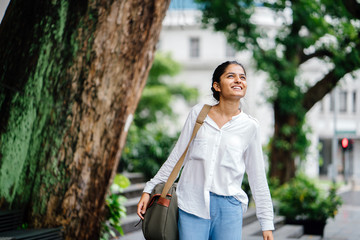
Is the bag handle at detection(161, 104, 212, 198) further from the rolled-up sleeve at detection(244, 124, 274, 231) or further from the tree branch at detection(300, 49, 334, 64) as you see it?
the tree branch at detection(300, 49, 334, 64)

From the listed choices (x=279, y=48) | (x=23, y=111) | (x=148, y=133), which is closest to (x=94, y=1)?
(x=23, y=111)

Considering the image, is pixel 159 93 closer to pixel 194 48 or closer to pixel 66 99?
pixel 194 48

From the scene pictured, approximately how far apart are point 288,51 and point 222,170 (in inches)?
564

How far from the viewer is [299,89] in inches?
650

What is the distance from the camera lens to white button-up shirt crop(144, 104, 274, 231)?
9.58 feet

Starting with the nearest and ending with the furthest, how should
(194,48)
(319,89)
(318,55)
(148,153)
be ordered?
(148,153) < (319,89) < (318,55) < (194,48)

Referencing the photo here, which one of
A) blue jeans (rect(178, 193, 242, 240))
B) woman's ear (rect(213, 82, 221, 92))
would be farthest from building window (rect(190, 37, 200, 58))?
blue jeans (rect(178, 193, 242, 240))

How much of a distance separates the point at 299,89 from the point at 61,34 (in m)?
12.6

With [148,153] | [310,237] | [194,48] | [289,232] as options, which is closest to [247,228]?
[289,232]

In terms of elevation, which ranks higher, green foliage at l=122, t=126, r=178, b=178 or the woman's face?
the woman's face

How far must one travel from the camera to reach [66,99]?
16.0 ft

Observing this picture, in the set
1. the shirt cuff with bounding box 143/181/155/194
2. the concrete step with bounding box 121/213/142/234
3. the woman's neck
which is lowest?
the concrete step with bounding box 121/213/142/234

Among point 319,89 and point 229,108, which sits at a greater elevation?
point 319,89

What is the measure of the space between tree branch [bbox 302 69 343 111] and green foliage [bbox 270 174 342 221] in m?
7.30
